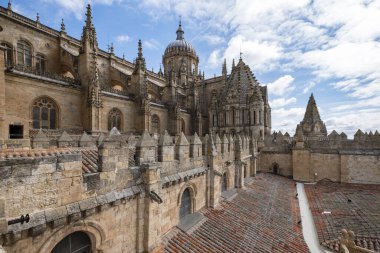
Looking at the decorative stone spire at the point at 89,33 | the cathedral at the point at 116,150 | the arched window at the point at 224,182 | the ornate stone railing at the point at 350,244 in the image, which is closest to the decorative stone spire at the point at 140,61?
the cathedral at the point at 116,150

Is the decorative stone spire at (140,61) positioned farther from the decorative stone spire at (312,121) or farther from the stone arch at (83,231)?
the decorative stone spire at (312,121)

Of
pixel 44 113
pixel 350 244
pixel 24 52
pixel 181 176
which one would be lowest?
pixel 350 244

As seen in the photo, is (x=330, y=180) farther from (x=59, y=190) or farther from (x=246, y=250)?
(x=59, y=190)

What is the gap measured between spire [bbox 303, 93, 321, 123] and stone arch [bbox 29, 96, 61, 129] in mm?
43309

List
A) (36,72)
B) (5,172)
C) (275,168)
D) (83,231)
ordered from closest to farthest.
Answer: (5,172)
(83,231)
(36,72)
(275,168)

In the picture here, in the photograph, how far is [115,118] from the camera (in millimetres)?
24000

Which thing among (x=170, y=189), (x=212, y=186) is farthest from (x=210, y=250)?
(x=212, y=186)

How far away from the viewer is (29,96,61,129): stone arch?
17.5 metres

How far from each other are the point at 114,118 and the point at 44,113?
7137 millimetres

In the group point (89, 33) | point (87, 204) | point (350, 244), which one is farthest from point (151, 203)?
point (89, 33)

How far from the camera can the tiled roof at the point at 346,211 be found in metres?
11.7

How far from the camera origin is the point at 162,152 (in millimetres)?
7965

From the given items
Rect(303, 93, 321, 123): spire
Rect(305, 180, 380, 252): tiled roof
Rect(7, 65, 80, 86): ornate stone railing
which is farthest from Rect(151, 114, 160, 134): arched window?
Rect(303, 93, 321, 123): spire

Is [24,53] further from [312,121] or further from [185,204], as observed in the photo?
[312,121]
